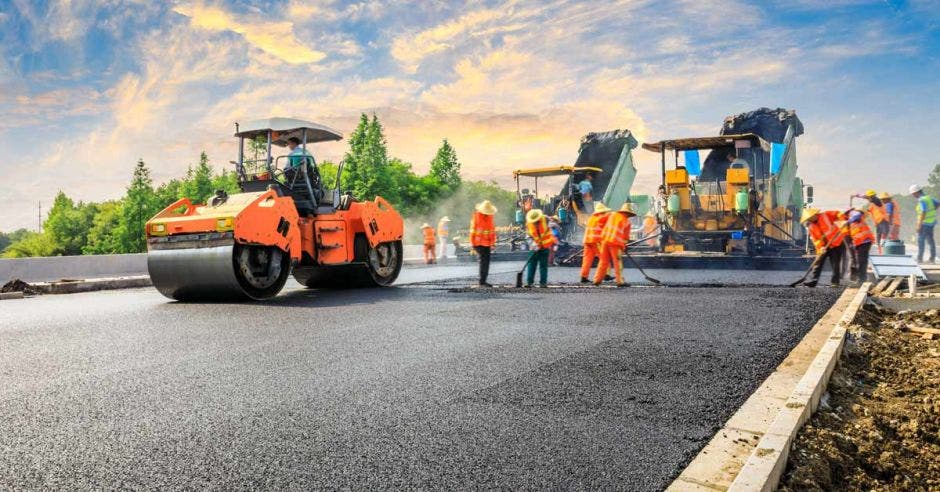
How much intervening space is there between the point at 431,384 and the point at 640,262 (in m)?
10.5

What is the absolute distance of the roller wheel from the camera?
812 centimetres

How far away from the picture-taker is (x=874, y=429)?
3.05 meters

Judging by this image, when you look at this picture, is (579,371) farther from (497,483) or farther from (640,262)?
(640,262)

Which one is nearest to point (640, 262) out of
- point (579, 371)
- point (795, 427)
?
point (579, 371)

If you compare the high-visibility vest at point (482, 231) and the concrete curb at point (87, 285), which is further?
the concrete curb at point (87, 285)

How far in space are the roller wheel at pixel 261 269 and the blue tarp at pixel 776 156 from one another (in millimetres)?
10278

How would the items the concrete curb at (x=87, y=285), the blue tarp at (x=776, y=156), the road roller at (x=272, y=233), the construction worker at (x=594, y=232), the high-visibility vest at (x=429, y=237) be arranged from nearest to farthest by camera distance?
the road roller at (x=272, y=233) < the construction worker at (x=594, y=232) < the concrete curb at (x=87, y=285) < the blue tarp at (x=776, y=156) < the high-visibility vest at (x=429, y=237)

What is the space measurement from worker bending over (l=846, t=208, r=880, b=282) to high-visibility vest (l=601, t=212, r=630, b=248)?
10.0 ft

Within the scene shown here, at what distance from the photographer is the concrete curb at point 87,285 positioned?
10836 millimetres

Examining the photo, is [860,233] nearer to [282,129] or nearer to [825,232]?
[825,232]

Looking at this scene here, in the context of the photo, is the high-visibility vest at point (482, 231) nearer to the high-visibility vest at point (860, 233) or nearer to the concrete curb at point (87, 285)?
Answer: the high-visibility vest at point (860, 233)

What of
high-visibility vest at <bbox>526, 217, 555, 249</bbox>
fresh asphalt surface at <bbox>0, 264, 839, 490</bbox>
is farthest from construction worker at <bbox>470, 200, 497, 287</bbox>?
fresh asphalt surface at <bbox>0, 264, 839, 490</bbox>

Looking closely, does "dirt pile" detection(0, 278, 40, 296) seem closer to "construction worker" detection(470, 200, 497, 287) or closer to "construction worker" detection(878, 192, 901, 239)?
"construction worker" detection(470, 200, 497, 287)

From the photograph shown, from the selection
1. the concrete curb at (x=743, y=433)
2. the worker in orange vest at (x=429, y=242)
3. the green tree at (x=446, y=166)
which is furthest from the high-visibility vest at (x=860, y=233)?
the green tree at (x=446, y=166)
